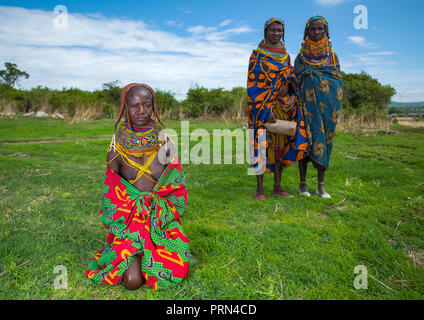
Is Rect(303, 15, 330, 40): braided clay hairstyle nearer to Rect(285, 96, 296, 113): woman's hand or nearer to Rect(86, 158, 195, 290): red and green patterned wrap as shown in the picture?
Rect(285, 96, 296, 113): woman's hand

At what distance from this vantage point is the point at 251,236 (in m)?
3.24

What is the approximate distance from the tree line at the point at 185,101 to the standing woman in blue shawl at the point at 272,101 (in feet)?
43.5

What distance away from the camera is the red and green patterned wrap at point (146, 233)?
8.02 ft

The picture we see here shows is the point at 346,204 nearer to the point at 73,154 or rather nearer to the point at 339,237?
the point at 339,237

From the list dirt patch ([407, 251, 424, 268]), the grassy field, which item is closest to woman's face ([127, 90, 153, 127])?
the grassy field

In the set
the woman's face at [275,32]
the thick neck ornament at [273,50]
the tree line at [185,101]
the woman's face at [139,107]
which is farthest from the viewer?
the tree line at [185,101]

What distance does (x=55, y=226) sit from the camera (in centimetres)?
353

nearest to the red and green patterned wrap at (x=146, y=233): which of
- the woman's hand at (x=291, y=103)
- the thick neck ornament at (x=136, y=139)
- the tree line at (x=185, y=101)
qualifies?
the thick neck ornament at (x=136, y=139)

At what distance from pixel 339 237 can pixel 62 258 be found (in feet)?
9.44

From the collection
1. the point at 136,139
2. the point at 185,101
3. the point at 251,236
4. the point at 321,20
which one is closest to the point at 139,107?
the point at 136,139

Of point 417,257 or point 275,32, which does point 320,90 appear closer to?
point 275,32

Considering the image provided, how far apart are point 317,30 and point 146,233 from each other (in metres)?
3.64

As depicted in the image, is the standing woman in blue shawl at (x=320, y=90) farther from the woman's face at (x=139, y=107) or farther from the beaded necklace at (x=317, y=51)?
the woman's face at (x=139, y=107)
